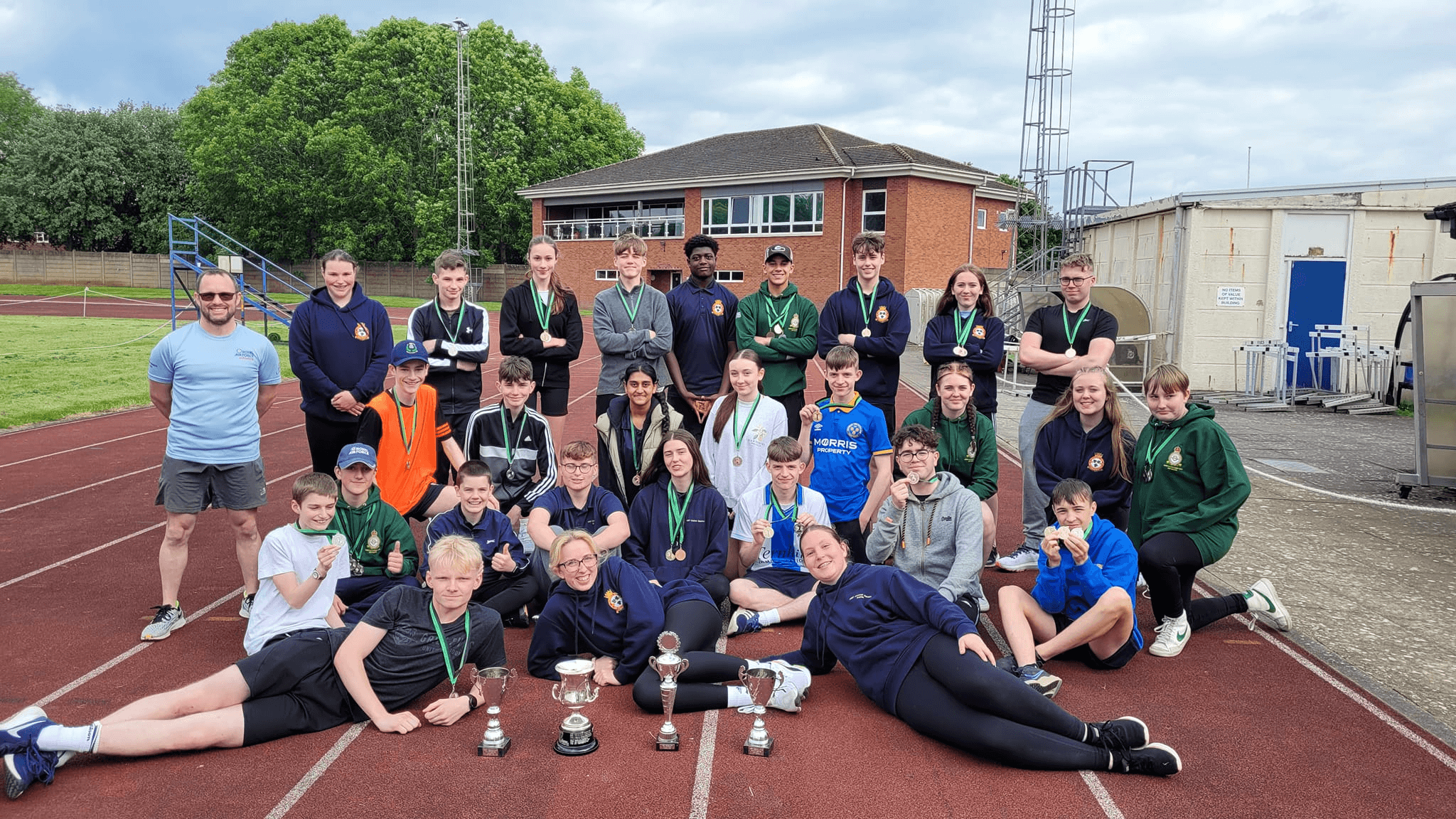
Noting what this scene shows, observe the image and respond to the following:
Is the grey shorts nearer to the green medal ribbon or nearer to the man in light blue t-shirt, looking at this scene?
the man in light blue t-shirt

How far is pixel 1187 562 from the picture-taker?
5.27m

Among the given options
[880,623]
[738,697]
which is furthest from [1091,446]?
[738,697]

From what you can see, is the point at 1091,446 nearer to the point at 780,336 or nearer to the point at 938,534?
the point at 938,534

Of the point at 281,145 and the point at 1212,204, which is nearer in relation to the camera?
the point at 1212,204

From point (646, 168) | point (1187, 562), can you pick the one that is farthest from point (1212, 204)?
point (646, 168)

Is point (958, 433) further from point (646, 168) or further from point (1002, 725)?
point (646, 168)

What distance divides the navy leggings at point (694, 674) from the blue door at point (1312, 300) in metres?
16.5

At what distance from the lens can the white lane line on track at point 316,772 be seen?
3562 millimetres

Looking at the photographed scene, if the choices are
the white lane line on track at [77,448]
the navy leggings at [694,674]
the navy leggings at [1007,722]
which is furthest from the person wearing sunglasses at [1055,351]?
the white lane line on track at [77,448]

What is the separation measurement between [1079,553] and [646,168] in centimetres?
3914

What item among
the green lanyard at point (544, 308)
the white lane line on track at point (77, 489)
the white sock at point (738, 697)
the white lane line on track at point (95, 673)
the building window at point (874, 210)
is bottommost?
the white lane line on track at point (95, 673)

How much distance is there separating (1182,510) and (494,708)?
4.02 meters

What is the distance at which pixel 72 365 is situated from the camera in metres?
18.3

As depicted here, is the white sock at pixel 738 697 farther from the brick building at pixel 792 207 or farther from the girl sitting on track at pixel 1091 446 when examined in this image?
the brick building at pixel 792 207
